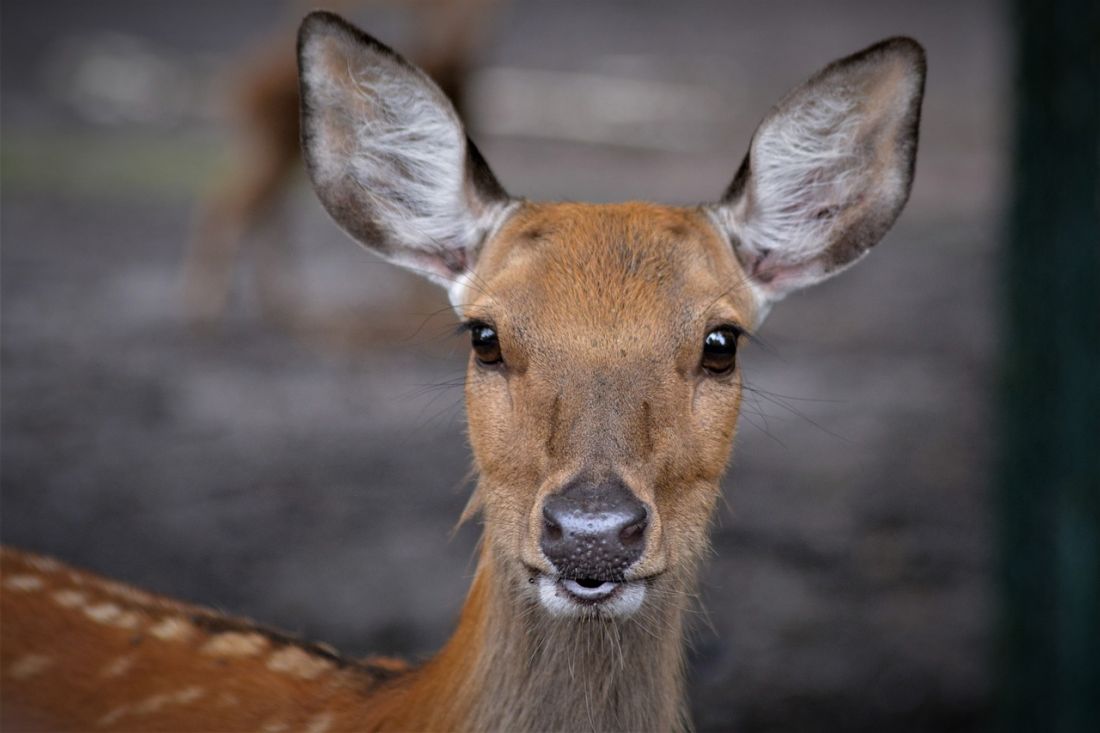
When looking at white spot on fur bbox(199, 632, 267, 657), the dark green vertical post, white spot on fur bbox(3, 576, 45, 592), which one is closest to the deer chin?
white spot on fur bbox(199, 632, 267, 657)

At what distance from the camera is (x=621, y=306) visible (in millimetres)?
2715

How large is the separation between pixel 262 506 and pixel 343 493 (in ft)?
1.39

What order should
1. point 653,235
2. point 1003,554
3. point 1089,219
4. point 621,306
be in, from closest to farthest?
point 621,306 < point 653,235 < point 1089,219 < point 1003,554

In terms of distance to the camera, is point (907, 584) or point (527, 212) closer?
point (527, 212)

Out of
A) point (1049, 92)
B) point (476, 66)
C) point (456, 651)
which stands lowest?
point (456, 651)

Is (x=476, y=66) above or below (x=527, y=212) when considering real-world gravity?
above

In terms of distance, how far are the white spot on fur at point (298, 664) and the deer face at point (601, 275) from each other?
566 millimetres

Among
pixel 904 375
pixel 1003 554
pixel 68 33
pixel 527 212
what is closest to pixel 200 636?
pixel 527 212

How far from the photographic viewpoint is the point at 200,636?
3.22 meters

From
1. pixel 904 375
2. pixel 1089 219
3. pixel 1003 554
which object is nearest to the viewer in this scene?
pixel 1089 219

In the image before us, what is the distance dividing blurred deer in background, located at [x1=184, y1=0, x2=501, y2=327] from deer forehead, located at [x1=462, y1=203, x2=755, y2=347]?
617cm

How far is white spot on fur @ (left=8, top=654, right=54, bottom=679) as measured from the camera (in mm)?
3043

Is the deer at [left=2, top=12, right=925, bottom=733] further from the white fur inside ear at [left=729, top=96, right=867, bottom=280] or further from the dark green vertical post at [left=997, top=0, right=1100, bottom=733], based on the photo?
the dark green vertical post at [left=997, top=0, right=1100, bottom=733]

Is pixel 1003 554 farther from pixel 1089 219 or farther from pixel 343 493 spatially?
pixel 343 493
